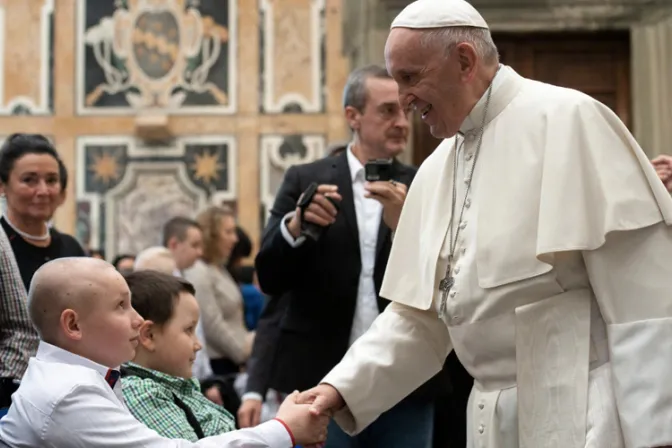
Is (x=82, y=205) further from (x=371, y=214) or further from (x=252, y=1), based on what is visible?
(x=371, y=214)

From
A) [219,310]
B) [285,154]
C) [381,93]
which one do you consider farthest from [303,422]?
[285,154]

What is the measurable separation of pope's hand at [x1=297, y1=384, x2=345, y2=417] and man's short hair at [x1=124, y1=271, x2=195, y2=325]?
57cm

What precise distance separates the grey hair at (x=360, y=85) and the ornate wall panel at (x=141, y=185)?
516 centimetres

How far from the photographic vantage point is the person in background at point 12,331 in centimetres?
308

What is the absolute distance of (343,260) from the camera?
378 centimetres

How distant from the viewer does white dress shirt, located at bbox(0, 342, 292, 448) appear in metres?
2.56

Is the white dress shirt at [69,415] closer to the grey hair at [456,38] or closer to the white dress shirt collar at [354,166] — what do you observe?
the grey hair at [456,38]

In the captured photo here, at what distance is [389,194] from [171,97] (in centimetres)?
584

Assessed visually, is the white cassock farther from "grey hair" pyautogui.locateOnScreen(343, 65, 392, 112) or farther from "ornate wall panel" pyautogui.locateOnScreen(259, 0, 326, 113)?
"ornate wall panel" pyautogui.locateOnScreen(259, 0, 326, 113)

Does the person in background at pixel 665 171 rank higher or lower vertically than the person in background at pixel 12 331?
higher

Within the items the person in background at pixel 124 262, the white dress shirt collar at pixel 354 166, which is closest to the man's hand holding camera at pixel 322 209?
the white dress shirt collar at pixel 354 166

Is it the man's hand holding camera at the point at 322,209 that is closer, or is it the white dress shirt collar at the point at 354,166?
the man's hand holding camera at the point at 322,209

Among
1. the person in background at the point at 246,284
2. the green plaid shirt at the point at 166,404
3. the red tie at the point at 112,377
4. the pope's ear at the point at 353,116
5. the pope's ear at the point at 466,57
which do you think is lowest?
the person in background at the point at 246,284

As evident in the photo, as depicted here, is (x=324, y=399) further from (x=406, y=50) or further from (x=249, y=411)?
(x=249, y=411)
